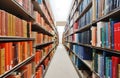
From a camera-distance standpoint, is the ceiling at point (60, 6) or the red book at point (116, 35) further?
the ceiling at point (60, 6)

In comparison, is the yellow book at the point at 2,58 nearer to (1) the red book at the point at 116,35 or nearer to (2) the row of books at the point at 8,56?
(2) the row of books at the point at 8,56

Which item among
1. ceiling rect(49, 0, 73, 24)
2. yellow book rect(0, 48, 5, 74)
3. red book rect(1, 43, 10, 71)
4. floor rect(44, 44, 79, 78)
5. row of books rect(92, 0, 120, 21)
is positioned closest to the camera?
yellow book rect(0, 48, 5, 74)

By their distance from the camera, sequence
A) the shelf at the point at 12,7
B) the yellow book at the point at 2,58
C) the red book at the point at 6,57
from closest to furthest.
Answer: the yellow book at the point at 2,58 < the red book at the point at 6,57 < the shelf at the point at 12,7

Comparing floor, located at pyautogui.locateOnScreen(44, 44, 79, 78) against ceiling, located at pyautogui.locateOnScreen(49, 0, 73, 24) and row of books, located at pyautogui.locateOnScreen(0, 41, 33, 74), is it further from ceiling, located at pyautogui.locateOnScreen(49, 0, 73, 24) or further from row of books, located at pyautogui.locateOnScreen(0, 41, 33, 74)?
ceiling, located at pyautogui.locateOnScreen(49, 0, 73, 24)

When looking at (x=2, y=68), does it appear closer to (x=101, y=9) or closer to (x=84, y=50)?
(x=101, y=9)

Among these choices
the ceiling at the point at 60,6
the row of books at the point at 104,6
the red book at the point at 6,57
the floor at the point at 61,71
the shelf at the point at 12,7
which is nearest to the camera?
the red book at the point at 6,57

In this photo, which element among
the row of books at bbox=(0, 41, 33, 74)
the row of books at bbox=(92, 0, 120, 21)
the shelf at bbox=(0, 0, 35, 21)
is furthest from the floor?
the row of books at bbox=(0, 41, 33, 74)

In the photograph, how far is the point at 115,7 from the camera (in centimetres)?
145

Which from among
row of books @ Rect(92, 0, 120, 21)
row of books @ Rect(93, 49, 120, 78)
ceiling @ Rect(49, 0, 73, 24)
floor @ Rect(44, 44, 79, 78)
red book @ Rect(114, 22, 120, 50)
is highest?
ceiling @ Rect(49, 0, 73, 24)

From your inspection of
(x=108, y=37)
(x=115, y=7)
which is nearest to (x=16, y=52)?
(x=108, y=37)

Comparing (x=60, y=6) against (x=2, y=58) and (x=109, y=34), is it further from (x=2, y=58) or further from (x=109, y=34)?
(x=2, y=58)

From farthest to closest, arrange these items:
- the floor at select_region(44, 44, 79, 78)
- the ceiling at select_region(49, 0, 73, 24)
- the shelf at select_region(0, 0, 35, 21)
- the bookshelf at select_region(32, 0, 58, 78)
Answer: the ceiling at select_region(49, 0, 73, 24) → the floor at select_region(44, 44, 79, 78) → the bookshelf at select_region(32, 0, 58, 78) → the shelf at select_region(0, 0, 35, 21)

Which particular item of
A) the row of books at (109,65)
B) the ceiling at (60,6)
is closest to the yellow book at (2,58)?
the row of books at (109,65)

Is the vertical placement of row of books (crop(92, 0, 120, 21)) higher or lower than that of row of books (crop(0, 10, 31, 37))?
higher
